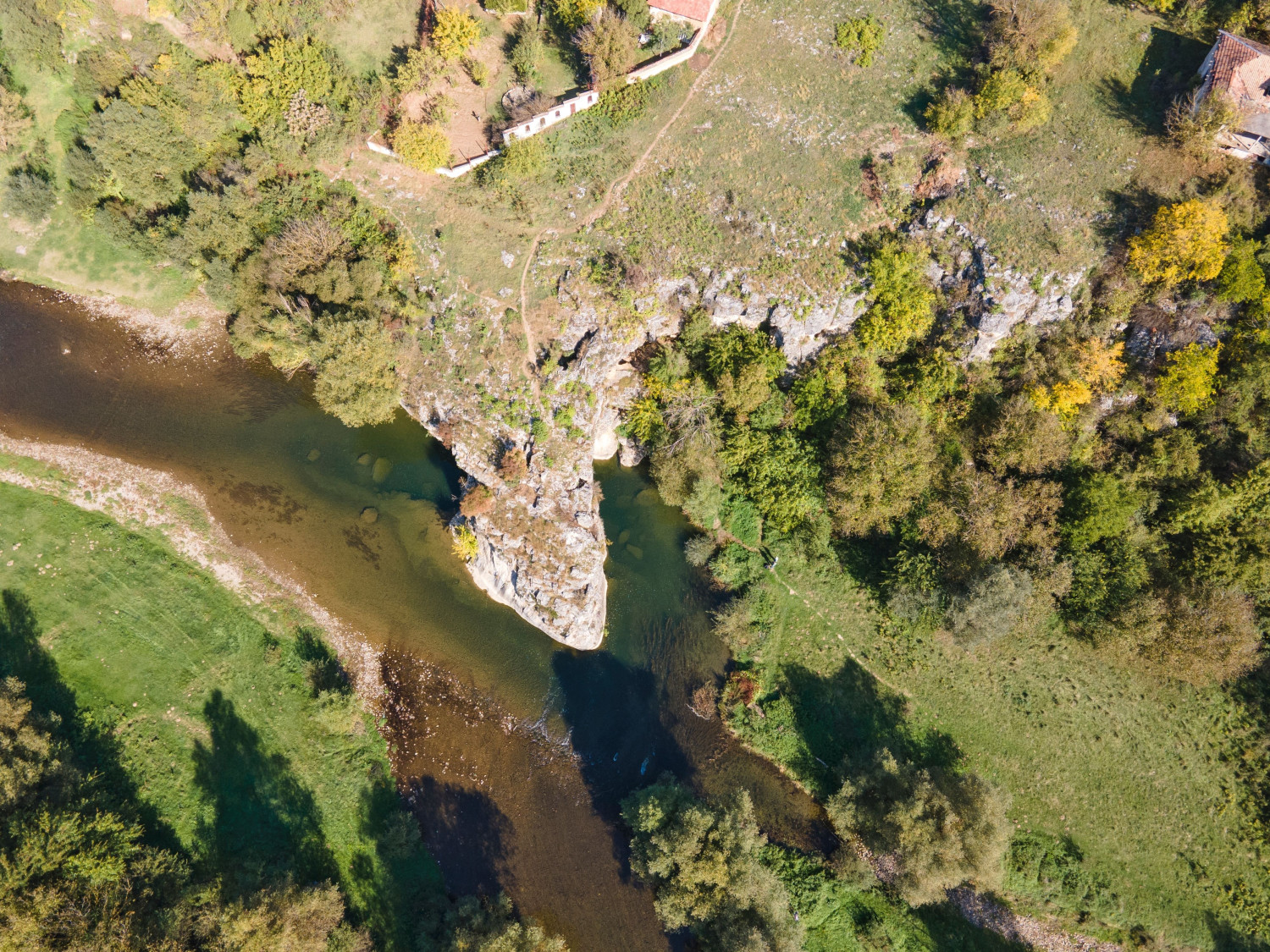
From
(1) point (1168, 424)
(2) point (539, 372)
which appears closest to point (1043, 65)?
(1) point (1168, 424)

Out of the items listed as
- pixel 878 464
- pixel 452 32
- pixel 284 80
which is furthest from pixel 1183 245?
pixel 284 80

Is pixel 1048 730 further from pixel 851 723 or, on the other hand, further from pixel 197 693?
pixel 197 693

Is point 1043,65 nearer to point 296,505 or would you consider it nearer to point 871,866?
point 871,866

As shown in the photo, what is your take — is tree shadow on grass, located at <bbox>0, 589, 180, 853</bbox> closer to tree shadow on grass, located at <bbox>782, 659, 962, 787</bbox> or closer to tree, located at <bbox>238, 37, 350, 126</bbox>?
tree, located at <bbox>238, 37, 350, 126</bbox>

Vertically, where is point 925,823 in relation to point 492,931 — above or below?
above

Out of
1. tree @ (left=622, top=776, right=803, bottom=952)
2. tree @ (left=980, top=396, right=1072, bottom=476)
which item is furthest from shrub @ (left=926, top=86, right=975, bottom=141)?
tree @ (left=622, top=776, right=803, bottom=952)

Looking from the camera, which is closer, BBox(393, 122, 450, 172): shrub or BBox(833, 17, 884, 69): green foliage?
BBox(393, 122, 450, 172): shrub
